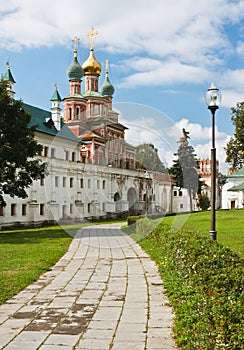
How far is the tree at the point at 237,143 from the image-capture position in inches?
1349

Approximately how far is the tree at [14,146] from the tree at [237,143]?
62.9 feet

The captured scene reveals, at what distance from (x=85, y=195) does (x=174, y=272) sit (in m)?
30.4

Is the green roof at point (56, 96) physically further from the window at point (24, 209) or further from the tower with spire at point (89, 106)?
the window at point (24, 209)

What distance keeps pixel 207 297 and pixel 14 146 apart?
16459 millimetres

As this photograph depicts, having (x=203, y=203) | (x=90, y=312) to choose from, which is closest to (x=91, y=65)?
(x=203, y=203)

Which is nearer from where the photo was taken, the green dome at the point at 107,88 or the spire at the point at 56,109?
the spire at the point at 56,109

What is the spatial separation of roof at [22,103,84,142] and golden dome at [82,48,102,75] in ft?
34.2

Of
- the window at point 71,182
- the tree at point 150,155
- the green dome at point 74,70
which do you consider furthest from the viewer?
the green dome at point 74,70

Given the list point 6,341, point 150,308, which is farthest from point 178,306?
point 6,341

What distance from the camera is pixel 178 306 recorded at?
609cm

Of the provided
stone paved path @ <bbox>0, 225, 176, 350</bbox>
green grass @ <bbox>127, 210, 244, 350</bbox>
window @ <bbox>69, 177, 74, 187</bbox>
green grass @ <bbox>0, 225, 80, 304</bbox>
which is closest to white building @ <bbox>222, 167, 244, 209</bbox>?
window @ <bbox>69, 177, 74, 187</bbox>

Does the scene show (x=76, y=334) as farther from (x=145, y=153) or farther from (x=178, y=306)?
(x=145, y=153)

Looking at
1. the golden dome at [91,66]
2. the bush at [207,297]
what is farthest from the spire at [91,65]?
the bush at [207,297]

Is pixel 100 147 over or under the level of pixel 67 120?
under
